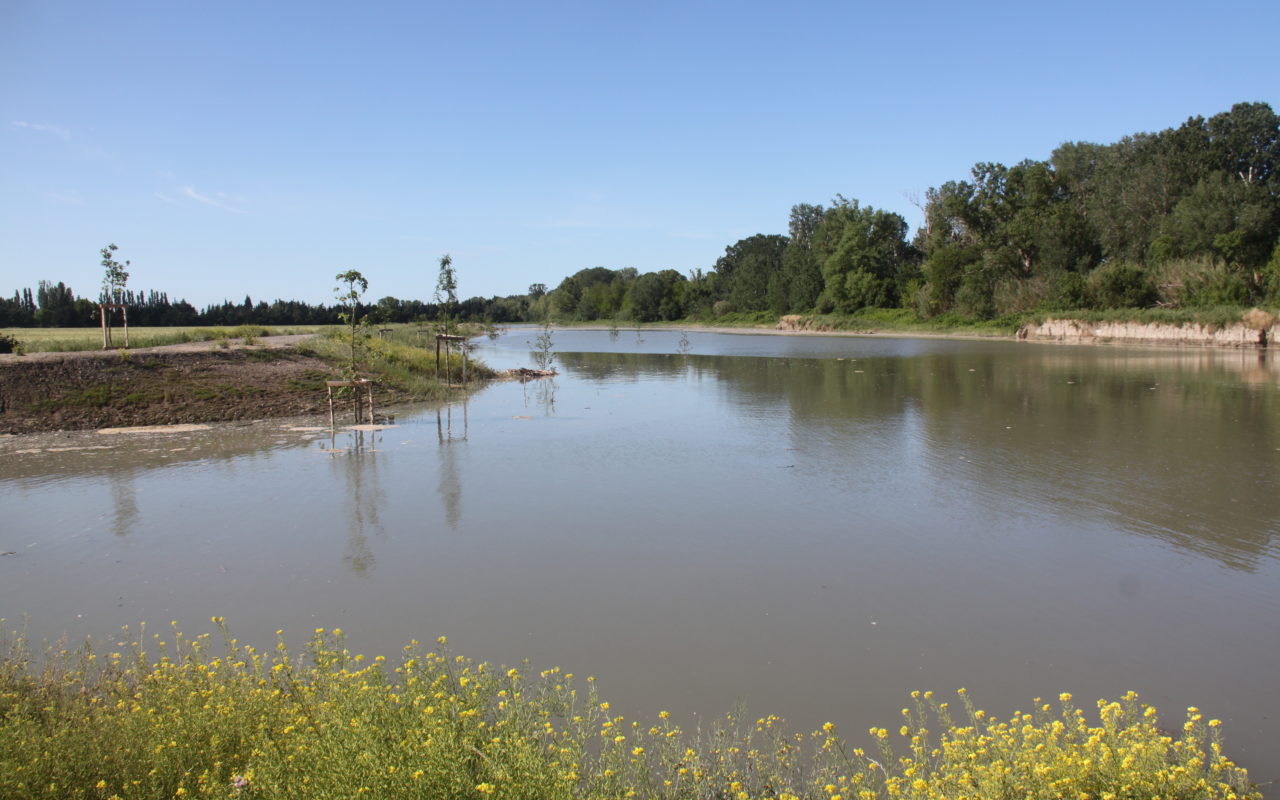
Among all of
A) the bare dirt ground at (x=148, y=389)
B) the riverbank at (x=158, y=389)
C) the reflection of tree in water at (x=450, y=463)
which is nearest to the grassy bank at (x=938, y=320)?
the reflection of tree in water at (x=450, y=463)

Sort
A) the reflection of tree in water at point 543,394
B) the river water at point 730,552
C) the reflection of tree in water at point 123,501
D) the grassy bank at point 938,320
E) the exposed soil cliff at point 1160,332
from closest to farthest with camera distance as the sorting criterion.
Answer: the river water at point 730,552, the reflection of tree in water at point 123,501, the reflection of tree in water at point 543,394, the exposed soil cliff at point 1160,332, the grassy bank at point 938,320

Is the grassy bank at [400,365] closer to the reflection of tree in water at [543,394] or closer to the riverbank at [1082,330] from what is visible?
the reflection of tree in water at [543,394]

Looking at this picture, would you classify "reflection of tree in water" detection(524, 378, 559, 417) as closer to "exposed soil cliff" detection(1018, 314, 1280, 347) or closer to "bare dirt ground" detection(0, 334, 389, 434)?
"bare dirt ground" detection(0, 334, 389, 434)

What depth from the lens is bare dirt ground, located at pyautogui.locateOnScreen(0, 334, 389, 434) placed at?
58.5ft

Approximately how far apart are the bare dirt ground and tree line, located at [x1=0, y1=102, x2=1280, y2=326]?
425cm

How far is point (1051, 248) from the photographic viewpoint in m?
65.8

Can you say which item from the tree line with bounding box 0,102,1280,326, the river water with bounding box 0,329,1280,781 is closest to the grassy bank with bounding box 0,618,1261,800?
the river water with bounding box 0,329,1280,781

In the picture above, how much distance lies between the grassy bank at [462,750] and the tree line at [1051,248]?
48.1 ft

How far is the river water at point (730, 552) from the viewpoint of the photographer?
5.92 meters

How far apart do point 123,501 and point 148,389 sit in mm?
9774

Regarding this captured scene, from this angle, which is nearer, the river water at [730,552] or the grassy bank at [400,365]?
the river water at [730,552]

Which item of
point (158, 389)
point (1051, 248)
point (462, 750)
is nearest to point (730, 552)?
point (462, 750)

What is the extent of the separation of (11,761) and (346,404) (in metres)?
18.5

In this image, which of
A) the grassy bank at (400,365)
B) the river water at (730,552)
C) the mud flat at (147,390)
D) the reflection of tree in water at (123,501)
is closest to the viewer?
the river water at (730,552)
